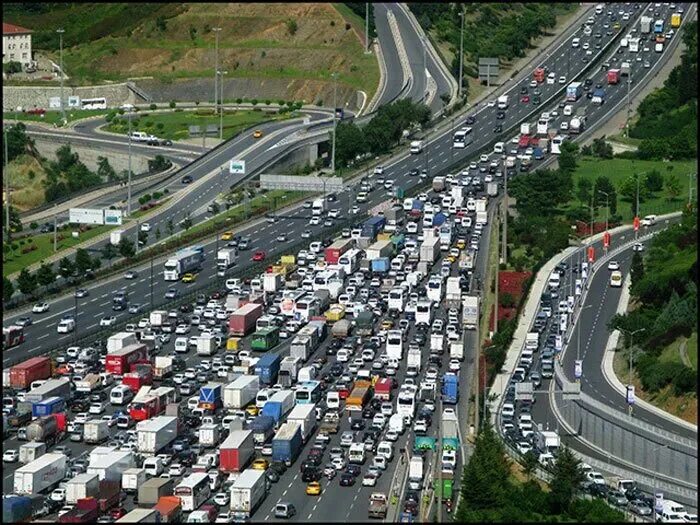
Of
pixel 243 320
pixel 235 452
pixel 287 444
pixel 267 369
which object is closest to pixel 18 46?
pixel 243 320

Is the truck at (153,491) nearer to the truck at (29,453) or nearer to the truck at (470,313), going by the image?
the truck at (29,453)

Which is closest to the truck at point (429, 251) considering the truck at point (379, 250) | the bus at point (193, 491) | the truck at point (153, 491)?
the truck at point (379, 250)

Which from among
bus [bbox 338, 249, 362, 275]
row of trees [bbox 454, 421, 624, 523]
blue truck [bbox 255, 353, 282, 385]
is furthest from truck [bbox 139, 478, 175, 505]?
bus [bbox 338, 249, 362, 275]

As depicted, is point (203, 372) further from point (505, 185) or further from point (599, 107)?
point (599, 107)

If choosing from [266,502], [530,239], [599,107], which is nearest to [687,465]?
[266,502]

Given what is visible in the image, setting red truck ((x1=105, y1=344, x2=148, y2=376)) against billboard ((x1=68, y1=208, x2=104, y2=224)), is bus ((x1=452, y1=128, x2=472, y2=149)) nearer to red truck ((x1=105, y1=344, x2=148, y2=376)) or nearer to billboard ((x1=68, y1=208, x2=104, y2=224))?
billboard ((x1=68, y1=208, x2=104, y2=224))

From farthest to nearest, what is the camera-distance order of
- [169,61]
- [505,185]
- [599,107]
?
[169,61] → [599,107] → [505,185]

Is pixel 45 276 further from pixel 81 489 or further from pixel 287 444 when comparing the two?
pixel 81 489
